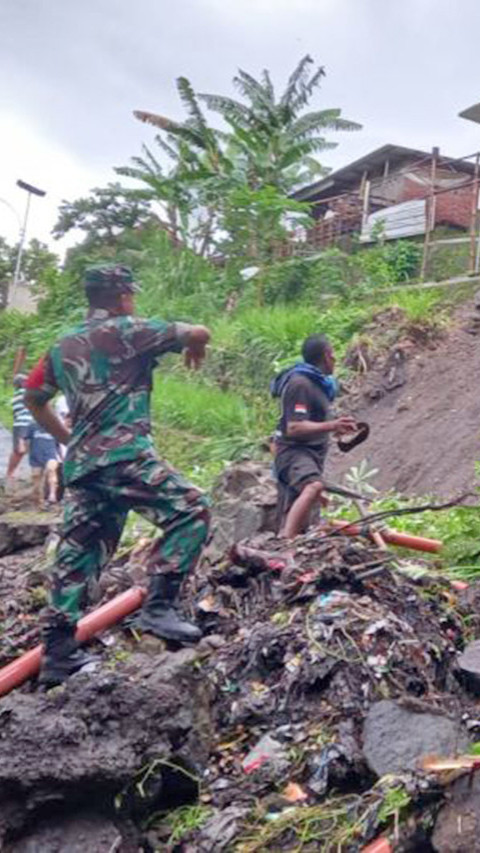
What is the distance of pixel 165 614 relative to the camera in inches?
170

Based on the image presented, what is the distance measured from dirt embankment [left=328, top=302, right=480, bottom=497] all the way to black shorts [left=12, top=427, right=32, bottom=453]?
12.0 feet

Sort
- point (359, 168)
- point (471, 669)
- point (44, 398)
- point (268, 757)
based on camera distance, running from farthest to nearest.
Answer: point (359, 168), point (44, 398), point (471, 669), point (268, 757)

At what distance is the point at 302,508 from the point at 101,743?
9.07 feet

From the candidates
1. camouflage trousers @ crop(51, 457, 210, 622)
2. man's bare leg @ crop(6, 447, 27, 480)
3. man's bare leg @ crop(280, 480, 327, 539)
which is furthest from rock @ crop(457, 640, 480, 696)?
man's bare leg @ crop(6, 447, 27, 480)

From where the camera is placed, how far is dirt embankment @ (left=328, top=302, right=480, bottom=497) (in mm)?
10898

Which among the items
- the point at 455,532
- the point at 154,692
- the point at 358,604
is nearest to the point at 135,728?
the point at 154,692

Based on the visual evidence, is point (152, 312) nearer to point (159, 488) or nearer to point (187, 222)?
point (187, 222)

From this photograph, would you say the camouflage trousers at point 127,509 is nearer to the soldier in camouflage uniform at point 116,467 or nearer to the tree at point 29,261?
the soldier in camouflage uniform at point 116,467

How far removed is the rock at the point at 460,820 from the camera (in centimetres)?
278

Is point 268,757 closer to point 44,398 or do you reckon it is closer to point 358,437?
point 44,398

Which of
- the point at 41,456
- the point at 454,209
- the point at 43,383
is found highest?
the point at 454,209

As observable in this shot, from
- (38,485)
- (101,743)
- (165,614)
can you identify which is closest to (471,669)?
(165,614)

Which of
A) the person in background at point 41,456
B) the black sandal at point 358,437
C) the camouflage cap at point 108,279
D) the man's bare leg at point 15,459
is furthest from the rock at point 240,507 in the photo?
the man's bare leg at point 15,459

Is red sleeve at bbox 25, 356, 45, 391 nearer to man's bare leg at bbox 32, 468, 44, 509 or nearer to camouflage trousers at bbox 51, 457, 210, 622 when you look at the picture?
camouflage trousers at bbox 51, 457, 210, 622
